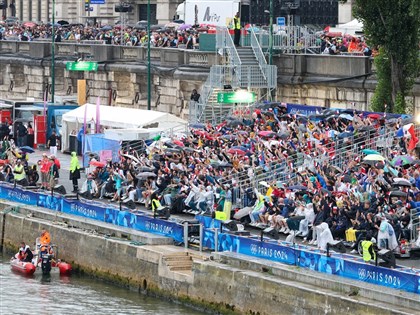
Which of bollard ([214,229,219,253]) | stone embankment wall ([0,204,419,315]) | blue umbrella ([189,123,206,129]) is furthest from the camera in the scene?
blue umbrella ([189,123,206,129])

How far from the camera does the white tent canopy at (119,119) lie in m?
63.6

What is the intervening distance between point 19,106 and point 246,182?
90.6 ft

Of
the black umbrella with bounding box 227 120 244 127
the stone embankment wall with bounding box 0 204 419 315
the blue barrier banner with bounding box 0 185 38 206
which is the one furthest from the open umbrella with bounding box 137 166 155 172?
the black umbrella with bounding box 227 120 244 127

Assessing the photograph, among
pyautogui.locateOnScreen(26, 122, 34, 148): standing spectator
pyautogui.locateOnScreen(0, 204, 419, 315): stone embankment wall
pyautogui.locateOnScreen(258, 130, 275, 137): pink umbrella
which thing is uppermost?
pyautogui.locateOnScreen(258, 130, 275, 137): pink umbrella

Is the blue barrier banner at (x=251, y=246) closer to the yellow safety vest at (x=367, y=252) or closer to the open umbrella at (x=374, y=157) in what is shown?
the yellow safety vest at (x=367, y=252)

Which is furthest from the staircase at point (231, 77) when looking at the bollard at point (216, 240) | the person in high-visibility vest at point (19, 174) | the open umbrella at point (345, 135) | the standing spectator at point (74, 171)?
the bollard at point (216, 240)

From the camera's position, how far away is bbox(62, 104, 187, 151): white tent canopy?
6362 centimetres

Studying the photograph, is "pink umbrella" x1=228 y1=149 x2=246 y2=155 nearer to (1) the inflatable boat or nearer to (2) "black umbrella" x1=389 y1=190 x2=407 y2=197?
(1) the inflatable boat

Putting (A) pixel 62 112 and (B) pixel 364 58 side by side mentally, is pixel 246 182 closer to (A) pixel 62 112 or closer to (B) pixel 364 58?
(B) pixel 364 58

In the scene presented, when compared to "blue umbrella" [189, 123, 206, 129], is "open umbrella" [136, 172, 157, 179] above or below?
below

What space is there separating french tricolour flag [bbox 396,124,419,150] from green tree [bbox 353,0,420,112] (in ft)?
15.5

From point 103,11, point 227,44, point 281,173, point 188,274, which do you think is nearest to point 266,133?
point 281,173

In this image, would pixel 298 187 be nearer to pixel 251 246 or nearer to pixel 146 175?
pixel 251 246

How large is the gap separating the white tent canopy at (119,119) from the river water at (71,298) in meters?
15.6
